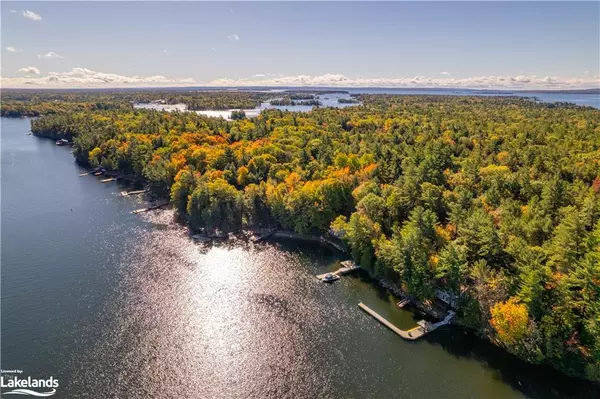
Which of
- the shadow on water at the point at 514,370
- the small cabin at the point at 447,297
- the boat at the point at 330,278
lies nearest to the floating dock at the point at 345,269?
the boat at the point at 330,278

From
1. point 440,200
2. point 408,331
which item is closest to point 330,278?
point 408,331

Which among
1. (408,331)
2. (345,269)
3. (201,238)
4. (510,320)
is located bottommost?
(408,331)

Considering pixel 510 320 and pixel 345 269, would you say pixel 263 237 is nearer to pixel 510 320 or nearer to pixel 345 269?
pixel 345 269

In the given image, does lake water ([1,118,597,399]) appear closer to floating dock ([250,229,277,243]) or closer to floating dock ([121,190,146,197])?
floating dock ([250,229,277,243])

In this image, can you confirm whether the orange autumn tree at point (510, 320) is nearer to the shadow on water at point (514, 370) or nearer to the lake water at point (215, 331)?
the shadow on water at point (514, 370)

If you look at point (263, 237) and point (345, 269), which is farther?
point (263, 237)

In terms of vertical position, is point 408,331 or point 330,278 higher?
point 330,278
